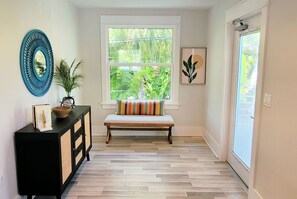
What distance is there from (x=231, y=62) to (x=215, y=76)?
0.63 meters

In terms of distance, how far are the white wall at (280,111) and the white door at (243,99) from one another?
0.53 metres

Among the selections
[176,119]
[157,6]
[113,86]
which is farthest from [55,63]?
[176,119]

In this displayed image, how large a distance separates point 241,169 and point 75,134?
2.19 meters

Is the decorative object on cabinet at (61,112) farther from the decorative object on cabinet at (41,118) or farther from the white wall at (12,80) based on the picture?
the decorative object on cabinet at (41,118)

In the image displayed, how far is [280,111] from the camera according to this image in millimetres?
2037

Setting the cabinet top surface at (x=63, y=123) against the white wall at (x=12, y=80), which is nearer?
the white wall at (x=12, y=80)

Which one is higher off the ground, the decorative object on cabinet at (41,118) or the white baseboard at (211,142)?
the decorative object on cabinet at (41,118)

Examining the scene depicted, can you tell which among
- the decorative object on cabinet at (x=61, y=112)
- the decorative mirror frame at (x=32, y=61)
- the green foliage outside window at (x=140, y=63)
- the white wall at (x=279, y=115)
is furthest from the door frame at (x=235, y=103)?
the decorative mirror frame at (x=32, y=61)

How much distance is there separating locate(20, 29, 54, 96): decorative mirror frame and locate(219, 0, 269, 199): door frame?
2.44m

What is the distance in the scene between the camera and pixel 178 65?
4.70m

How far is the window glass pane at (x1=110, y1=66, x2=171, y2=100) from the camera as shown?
479 cm

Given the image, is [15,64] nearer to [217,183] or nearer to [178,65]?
[217,183]

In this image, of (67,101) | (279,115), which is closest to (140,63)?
(67,101)

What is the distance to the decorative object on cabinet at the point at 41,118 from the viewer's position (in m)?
2.38
